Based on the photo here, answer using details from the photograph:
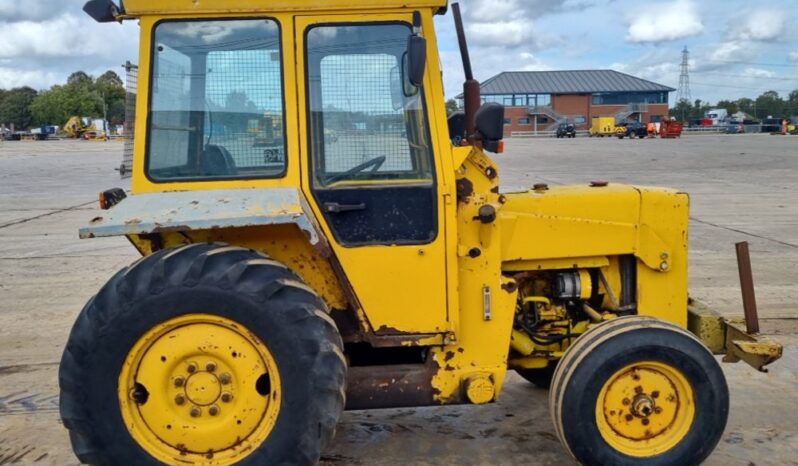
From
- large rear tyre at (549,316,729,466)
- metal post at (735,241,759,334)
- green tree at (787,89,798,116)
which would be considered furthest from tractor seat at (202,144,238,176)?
green tree at (787,89,798,116)

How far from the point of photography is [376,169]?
366cm

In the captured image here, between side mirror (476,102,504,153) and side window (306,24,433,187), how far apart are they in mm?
270

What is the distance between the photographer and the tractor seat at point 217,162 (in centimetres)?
364

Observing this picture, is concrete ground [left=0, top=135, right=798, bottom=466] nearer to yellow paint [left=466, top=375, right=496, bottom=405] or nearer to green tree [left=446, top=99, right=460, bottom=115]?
yellow paint [left=466, top=375, right=496, bottom=405]

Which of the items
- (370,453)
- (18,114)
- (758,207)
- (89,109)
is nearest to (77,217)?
(370,453)

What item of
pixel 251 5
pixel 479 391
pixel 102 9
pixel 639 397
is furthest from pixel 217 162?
pixel 639 397

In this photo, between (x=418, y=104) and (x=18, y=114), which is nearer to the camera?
(x=418, y=104)

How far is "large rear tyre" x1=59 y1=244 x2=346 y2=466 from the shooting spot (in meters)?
3.24

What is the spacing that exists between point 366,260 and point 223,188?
2.58 ft

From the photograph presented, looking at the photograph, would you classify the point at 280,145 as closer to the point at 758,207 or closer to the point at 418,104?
the point at 418,104

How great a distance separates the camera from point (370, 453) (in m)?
4.25

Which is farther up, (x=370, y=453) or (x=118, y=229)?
(x=118, y=229)

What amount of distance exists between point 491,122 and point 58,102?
4377 inches

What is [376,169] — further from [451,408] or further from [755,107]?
[755,107]
